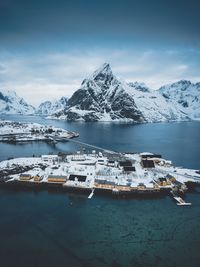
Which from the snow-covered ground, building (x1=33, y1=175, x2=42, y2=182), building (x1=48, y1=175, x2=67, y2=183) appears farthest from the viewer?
building (x1=33, y1=175, x2=42, y2=182)

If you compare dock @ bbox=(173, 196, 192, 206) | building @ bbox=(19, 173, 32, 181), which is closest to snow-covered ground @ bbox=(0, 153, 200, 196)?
building @ bbox=(19, 173, 32, 181)

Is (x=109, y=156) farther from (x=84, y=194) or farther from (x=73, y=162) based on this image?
(x=84, y=194)

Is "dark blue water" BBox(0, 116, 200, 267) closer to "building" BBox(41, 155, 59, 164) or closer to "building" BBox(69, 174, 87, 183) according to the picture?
"building" BBox(69, 174, 87, 183)

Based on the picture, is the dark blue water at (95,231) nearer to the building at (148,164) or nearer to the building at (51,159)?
the building at (148,164)

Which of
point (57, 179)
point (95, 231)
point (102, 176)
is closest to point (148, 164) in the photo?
point (102, 176)

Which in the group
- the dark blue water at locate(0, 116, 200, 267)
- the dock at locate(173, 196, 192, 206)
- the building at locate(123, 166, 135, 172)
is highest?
the building at locate(123, 166, 135, 172)

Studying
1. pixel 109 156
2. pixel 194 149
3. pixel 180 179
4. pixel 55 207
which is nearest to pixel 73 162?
pixel 109 156

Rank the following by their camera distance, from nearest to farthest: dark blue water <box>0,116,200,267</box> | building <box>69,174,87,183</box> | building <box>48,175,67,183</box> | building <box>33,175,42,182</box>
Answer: dark blue water <box>0,116,200,267</box> < building <box>69,174,87,183</box> < building <box>48,175,67,183</box> < building <box>33,175,42,182</box>

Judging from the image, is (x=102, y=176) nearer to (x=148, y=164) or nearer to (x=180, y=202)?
(x=148, y=164)
